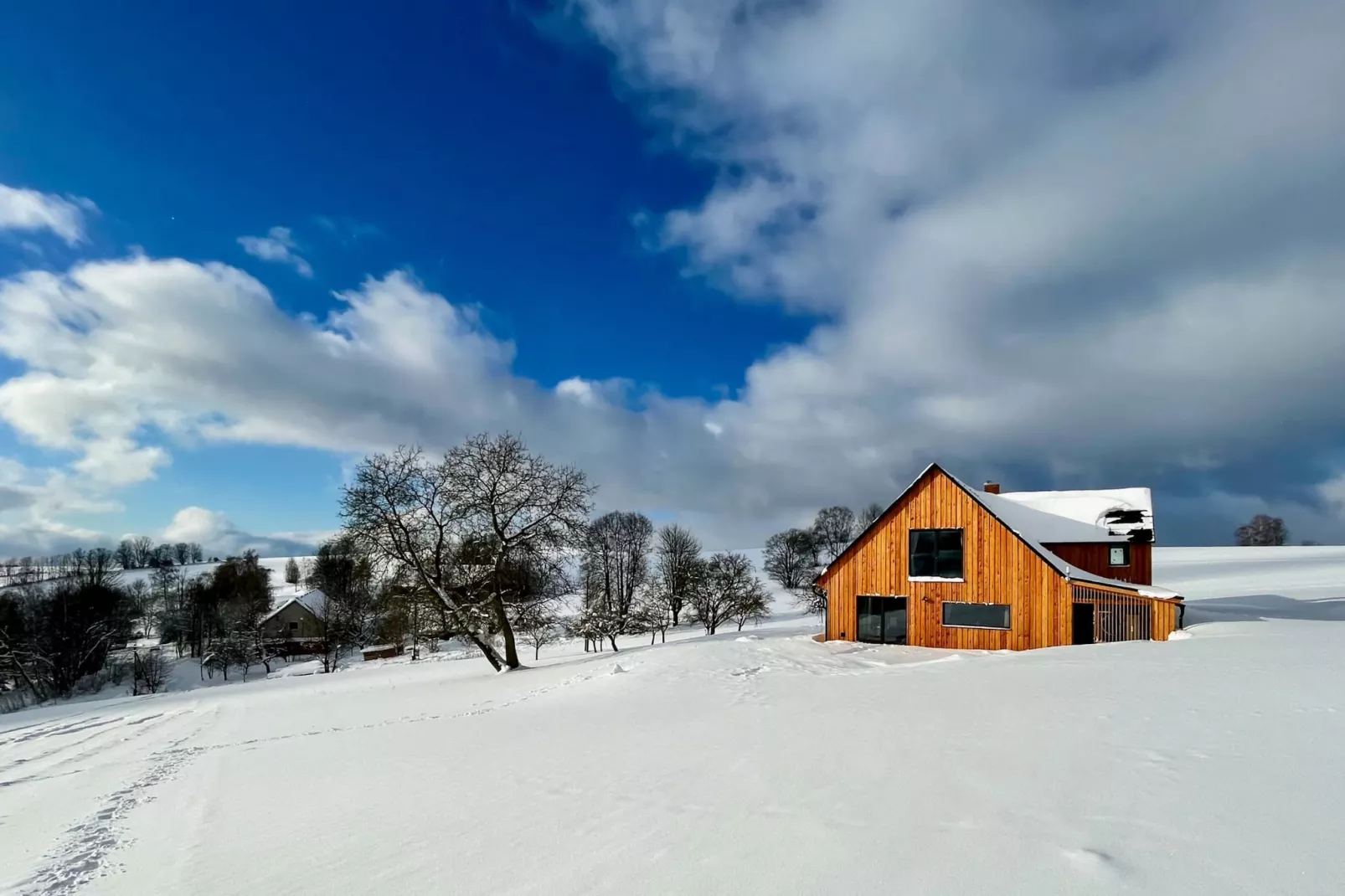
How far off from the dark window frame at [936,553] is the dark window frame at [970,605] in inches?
33.8

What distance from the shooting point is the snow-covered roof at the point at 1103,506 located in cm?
2923

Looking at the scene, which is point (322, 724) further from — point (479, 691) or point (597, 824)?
point (597, 824)

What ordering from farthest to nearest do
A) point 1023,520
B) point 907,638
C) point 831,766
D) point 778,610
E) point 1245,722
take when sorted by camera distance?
point 778,610 < point 1023,520 < point 907,638 < point 1245,722 < point 831,766

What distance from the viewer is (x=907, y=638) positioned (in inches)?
911

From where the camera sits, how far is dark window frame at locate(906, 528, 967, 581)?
889 inches

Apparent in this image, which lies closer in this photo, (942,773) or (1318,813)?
(1318,813)

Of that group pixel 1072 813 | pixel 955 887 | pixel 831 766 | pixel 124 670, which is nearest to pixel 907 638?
pixel 831 766

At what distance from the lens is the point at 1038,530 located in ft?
91.6

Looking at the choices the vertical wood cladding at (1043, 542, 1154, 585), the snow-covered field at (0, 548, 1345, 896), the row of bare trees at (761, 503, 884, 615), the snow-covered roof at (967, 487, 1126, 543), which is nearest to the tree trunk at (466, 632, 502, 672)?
the snow-covered field at (0, 548, 1345, 896)

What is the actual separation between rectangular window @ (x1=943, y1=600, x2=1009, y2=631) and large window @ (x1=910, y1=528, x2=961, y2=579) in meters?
1.09

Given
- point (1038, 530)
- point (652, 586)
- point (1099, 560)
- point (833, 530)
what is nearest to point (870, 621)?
point (1038, 530)

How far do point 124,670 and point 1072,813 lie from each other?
63.4m

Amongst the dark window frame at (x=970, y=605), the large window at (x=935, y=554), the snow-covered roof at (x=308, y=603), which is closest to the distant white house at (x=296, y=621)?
the snow-covered roof at (x=308, y=603)

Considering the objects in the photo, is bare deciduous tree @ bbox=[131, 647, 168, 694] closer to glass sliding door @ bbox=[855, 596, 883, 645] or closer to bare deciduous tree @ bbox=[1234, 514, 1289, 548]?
glass sliding door @ bbox=[855, 596, 883, 645]
